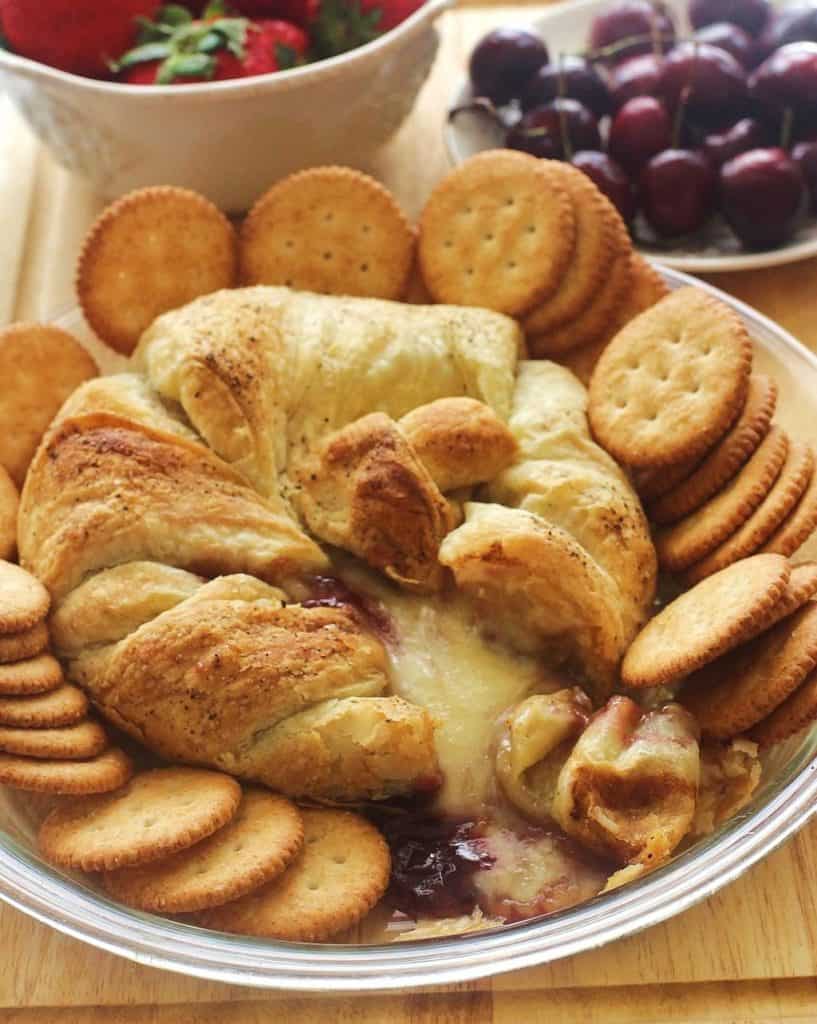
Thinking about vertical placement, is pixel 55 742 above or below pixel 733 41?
below

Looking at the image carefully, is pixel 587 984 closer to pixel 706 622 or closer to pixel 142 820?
pixel 706 622

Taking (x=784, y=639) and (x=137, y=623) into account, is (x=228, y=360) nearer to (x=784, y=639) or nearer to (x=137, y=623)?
(x=137, y=623)

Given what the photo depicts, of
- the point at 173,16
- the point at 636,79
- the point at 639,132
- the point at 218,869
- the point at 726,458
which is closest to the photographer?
the point at 218,869

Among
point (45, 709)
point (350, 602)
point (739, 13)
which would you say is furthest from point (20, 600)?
point (739, 13)

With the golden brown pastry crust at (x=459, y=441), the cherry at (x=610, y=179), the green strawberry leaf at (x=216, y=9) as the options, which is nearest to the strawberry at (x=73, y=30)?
the green strawberry leaf at (x=216, y=9)

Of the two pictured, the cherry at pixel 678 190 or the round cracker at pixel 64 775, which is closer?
the round cracker at pixel 64 775

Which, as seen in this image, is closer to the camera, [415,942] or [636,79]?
[415,942]

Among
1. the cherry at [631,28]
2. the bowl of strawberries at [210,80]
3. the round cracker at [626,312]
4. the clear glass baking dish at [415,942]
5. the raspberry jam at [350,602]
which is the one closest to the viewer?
the clear glass baking dish at [415,942]

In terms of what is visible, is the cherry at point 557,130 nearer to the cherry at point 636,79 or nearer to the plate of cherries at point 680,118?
the plate of cherries at point 680,118

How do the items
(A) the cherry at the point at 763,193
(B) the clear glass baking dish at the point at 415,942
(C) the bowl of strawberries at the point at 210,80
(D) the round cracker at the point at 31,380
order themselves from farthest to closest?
1. (A) the cherry at the point at 763,193
2. (C) the bowl of strawberries at the point at 210,80
3. (D) the round cracker at the point at 31,380
4. (B) the clear glass baking dish at the point at 415,942
